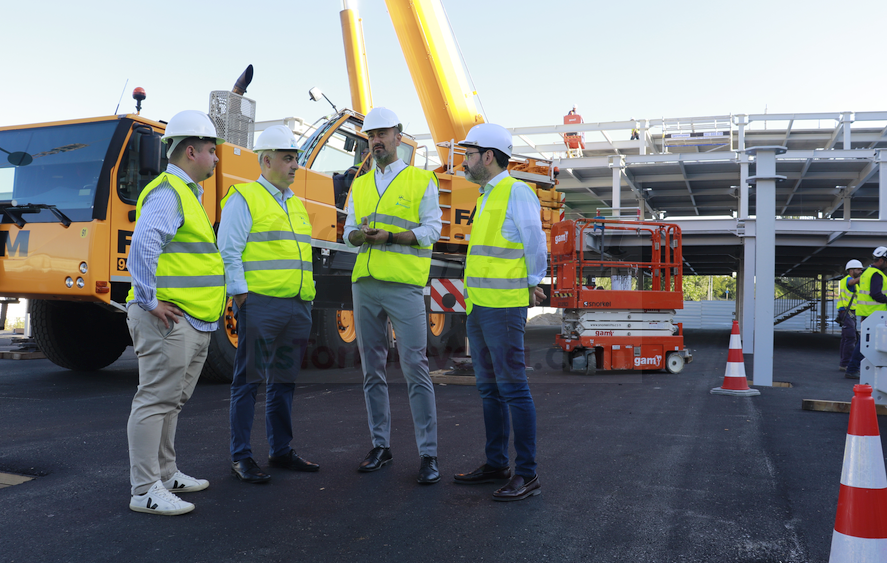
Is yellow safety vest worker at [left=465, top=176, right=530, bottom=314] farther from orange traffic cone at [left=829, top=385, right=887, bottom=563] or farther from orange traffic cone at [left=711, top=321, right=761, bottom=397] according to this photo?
orange traffic cone at [left=711, top=321, right=761, bottom=397]

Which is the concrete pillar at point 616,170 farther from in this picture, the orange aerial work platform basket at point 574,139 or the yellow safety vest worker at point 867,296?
the yellow safety vest worker at point 867,296

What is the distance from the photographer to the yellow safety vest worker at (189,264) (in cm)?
310

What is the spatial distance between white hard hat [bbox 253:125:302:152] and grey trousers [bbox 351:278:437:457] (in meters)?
0.91

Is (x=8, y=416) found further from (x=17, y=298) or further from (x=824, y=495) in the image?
(x=824, y=495)

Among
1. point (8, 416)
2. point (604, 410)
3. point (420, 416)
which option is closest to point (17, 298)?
point (8, 416)

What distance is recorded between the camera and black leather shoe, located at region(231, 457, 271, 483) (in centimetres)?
356

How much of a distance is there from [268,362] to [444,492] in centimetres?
124

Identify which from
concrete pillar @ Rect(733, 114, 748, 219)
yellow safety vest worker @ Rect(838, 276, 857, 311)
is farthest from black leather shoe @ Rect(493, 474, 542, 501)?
concrete pillar @ Rect(733, 114, 748, 219)

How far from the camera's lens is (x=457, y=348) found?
11.6m

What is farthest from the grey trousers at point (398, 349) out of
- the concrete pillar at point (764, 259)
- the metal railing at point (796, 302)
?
the metal railing at point (796, 302)

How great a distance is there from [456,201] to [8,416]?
22.2 feet

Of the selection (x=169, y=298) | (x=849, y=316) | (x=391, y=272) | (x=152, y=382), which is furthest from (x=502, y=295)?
(x=849, y=316)

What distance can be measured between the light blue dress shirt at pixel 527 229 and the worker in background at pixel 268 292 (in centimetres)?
126

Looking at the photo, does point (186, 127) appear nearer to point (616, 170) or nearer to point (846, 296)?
point (846, 296)
